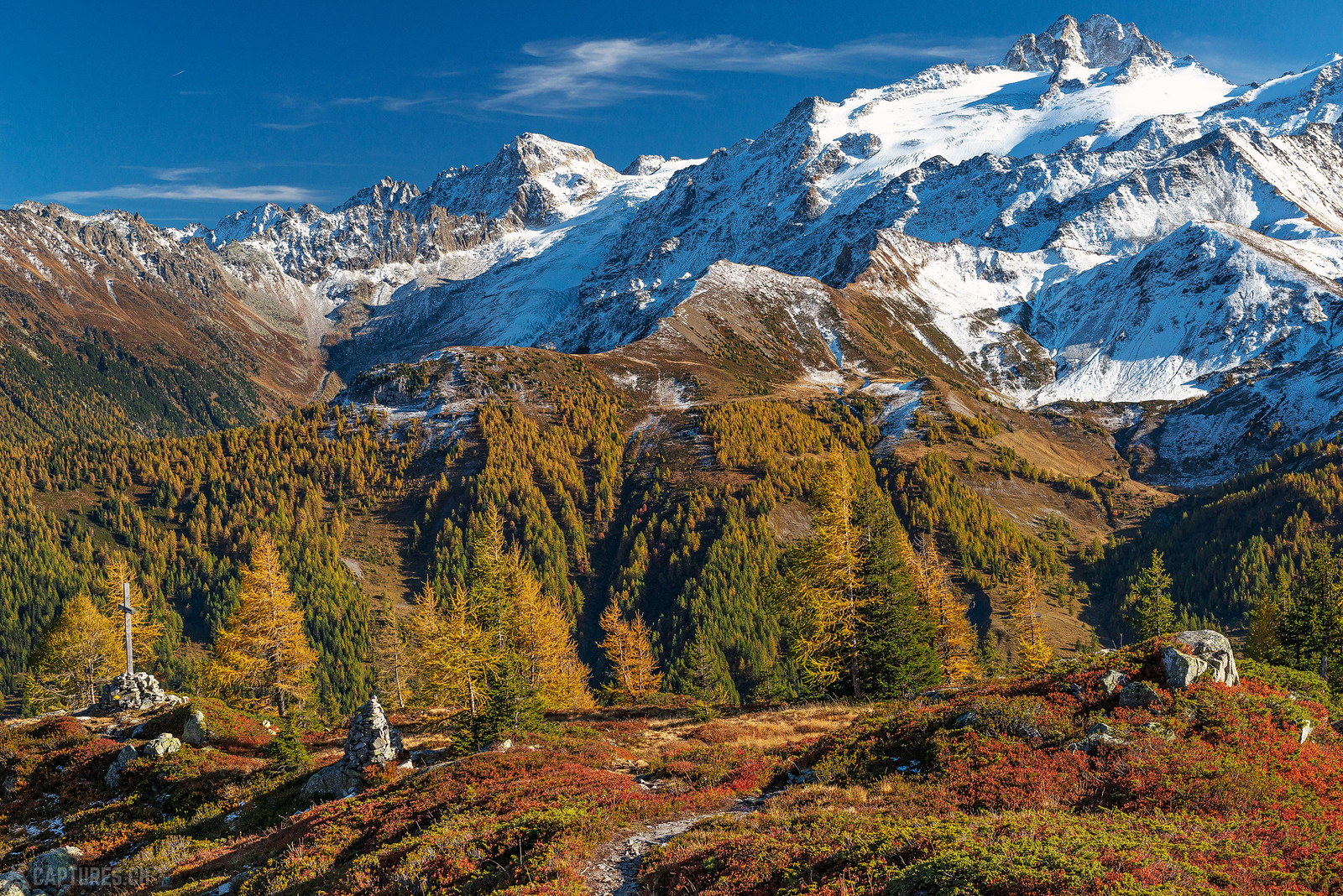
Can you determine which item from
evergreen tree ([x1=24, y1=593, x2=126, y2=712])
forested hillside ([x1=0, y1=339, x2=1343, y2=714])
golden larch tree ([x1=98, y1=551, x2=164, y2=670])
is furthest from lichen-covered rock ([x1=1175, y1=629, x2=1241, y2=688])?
forested hillside ([x1=0, y1=339, x2=1343, y2=714])

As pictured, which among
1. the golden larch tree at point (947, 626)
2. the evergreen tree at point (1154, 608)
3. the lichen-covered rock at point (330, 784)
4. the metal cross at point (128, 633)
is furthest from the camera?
the evergreen tree at point (1154, 608)

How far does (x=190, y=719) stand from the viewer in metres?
36.0

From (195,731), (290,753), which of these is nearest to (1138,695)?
(290,753)

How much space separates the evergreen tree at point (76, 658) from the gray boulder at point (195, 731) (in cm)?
3407

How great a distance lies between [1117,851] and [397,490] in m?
194

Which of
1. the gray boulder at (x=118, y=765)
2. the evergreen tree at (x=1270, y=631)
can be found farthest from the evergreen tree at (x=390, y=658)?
the evergreen tree at (x=1270, y=631)

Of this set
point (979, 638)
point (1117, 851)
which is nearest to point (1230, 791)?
point (1117, 851)

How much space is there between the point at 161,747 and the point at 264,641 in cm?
2065

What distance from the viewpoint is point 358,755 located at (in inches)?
1177

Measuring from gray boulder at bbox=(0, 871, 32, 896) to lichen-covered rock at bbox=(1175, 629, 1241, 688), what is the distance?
3602 centimetres

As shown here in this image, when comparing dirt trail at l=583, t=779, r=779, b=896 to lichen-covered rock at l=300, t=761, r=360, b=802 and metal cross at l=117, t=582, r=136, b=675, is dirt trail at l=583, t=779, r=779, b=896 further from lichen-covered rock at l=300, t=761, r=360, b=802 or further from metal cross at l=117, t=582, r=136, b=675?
metal cross at l=117, t=582, r=136, b=675

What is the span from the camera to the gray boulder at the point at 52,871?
2330 cm

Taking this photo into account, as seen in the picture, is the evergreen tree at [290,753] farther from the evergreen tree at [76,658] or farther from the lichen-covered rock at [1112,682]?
the evergreen tree at [76,658]

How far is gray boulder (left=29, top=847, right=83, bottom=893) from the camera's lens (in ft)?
76.4
